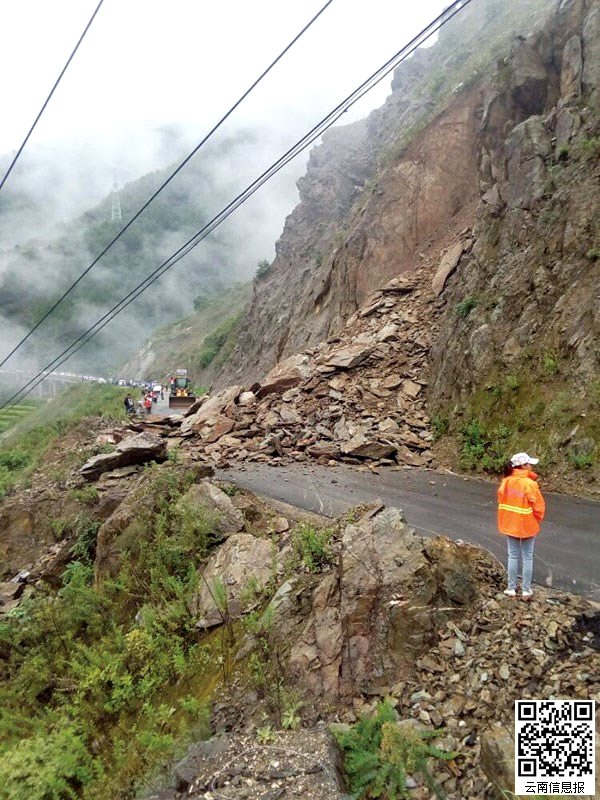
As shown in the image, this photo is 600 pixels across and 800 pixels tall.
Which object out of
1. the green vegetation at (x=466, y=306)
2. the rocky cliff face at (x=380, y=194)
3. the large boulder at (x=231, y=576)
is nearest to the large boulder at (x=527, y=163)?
the green vegetation at (x=466, y=306)

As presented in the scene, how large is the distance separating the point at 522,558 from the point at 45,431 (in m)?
27.8

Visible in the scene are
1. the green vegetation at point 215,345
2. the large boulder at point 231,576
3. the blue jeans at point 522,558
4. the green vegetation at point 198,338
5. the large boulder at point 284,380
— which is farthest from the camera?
the green vegetation at point 198,338

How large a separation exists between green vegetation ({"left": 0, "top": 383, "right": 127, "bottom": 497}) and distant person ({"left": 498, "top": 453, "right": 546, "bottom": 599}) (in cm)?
1456

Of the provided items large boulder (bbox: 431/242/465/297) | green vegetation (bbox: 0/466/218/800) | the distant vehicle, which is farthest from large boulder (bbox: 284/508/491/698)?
the distant vehicle

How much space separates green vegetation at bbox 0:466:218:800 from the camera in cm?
451

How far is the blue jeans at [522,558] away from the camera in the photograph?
4.83 meters

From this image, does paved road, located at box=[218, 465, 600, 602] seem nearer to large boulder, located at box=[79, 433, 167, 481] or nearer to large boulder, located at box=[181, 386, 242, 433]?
large boulder, located at box=[79, 433, 167, 481]

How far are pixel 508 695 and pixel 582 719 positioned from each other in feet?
1.79

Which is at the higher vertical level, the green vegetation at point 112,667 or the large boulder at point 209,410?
the large boulder at point 209,410

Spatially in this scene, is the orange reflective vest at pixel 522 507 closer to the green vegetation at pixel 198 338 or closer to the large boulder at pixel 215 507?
the large boulder at pixel 215 507

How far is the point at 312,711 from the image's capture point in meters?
4.25

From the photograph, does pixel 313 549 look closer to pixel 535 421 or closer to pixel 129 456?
pixel 535 421

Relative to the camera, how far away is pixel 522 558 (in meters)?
4.86

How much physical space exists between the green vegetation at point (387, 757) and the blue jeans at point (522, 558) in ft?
6.07
